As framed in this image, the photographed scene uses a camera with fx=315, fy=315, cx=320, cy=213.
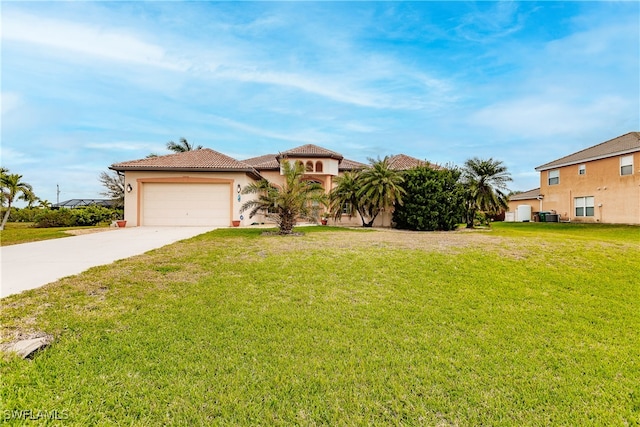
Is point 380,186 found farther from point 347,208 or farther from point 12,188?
point 12,188

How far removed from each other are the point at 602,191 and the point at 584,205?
181 centimetres

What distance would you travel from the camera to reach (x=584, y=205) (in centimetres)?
2572

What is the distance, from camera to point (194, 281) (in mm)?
6488

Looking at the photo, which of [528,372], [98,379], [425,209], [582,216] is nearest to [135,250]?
[98,379]

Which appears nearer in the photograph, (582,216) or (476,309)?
(476,309)

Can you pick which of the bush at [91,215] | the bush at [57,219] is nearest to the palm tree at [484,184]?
the bush at [91,215]

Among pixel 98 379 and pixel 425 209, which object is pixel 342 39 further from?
pixel 98 379

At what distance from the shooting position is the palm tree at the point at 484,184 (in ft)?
67.8

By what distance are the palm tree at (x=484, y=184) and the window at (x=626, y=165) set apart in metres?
9.61

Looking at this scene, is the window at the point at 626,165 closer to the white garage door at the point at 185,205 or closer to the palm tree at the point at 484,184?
the palm tree at the point at 484,184

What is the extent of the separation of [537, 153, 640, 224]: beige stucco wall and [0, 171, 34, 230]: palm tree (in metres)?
41.9

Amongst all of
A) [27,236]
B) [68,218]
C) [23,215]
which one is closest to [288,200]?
[27,236]

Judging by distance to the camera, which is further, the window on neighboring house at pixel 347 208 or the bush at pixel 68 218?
the bush at pixel 68 218

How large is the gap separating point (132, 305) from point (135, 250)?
5319mm
